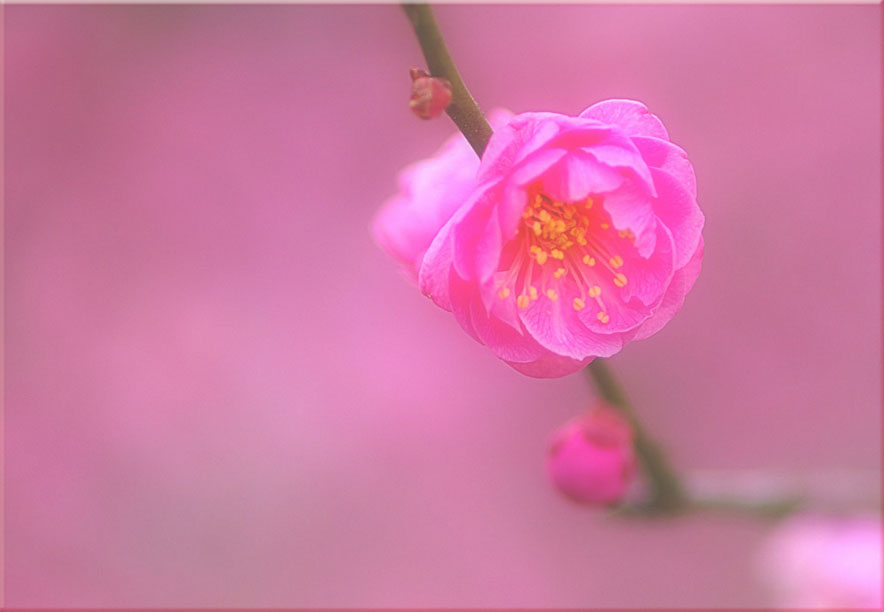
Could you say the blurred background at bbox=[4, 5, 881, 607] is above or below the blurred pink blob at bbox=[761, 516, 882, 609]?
above

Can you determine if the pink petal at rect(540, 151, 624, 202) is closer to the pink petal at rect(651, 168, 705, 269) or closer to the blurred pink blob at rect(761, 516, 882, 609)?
the pink petal at rect(651, 168, 705, 269)

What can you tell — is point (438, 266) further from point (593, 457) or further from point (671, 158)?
point (593, 457)

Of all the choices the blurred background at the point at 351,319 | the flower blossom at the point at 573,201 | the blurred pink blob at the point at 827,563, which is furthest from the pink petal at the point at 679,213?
the blurred background at the point at 351,319

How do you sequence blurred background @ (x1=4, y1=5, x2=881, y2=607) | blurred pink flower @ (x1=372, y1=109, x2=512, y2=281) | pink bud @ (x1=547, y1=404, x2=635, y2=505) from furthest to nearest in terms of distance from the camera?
blurred background @ (x1=4, y1=5, x2=881, y2=607) < pink bud @ (x1=547, y1=404, x2=635, y2=505) < blurred pink flower @ (x1=372, y1=109, x2=512, y2=281)

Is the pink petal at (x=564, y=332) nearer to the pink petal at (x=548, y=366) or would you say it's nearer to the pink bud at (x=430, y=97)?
the pink petal at (x=548, y=366)

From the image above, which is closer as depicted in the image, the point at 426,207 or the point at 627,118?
the point at 627,118

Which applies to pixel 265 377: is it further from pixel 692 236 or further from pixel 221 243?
pixel 692 236

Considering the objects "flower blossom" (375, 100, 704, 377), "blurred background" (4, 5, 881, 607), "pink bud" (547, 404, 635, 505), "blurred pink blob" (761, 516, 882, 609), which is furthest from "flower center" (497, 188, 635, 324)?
"blurred background" (4, 5, 881, 607)

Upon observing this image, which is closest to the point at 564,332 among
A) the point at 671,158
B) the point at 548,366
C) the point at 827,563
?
the point at 548,366
